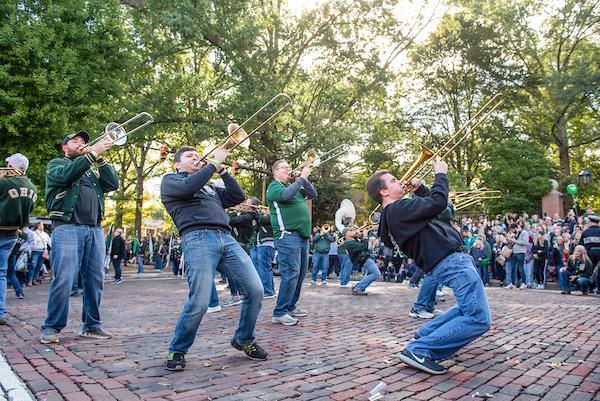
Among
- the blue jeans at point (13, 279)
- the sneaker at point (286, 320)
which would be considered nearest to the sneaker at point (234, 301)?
the sneaker at point (286, 320)

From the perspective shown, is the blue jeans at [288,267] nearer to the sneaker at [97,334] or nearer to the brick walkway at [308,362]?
the brick walkway at [308,362]

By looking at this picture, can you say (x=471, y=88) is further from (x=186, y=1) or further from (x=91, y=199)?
(x=91, y=199)

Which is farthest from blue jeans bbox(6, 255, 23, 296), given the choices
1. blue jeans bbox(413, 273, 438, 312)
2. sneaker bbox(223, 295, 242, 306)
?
blue jeans bbox(413, 273, 438, 312)

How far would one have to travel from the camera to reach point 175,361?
4.14 metres

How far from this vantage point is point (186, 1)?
821 inches

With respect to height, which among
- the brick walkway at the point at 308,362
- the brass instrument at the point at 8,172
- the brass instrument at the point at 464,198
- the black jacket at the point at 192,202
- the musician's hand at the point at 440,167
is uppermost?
the brass instrument at the point at 464,198

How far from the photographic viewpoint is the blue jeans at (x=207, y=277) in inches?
166

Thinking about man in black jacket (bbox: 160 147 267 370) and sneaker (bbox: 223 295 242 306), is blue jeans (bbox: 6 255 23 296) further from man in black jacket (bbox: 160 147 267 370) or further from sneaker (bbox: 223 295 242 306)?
man in black jacket (bbox: 160 147 267 370)

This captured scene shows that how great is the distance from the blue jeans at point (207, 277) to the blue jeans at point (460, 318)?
1.52m

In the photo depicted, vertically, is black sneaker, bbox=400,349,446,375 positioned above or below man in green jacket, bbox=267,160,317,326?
below

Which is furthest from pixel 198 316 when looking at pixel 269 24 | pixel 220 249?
pixel 269 24

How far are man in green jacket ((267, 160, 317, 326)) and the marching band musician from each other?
11.2 feet

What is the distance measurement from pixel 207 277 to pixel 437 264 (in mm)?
2105

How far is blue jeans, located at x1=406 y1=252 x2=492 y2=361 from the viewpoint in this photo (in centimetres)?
418
